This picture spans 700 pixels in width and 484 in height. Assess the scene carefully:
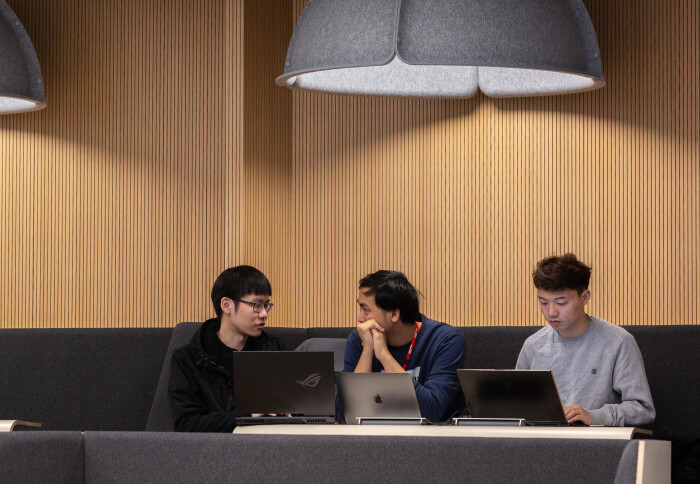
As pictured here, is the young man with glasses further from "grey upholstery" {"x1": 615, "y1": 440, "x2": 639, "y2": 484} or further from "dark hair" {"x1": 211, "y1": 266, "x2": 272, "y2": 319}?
"grey upholstery" {"x1": 615, "y1": 440, "x2": 639, "y2": 484}

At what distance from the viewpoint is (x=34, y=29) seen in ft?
18.4

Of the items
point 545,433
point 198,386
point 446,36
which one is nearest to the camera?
point 545,433

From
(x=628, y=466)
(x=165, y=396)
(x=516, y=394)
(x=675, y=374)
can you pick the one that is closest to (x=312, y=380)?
(x=516, y=394)

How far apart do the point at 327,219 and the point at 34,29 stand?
2018 millimetres

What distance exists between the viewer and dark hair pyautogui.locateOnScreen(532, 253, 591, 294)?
147 inches

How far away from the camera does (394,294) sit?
3.99m

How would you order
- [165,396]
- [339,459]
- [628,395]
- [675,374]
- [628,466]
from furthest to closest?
[165,396]
[675,374]
[628,395]
[339,459]
[628,466]

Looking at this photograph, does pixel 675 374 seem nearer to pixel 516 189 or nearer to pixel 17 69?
pixel 516 189

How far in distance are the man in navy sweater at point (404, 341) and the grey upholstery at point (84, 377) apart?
1.33m

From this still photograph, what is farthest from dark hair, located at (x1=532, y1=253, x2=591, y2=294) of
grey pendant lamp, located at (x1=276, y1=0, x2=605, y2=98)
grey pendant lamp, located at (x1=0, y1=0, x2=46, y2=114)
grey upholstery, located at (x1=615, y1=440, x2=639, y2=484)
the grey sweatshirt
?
grey pendant lamp, located at (x1=0, y1=0, x2=46, y2=114)

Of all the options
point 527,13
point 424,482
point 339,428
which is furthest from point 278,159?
point 424,482

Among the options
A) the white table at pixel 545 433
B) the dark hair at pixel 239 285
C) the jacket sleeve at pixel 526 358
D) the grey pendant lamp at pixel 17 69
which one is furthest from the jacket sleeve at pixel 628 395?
the grey pendant lamp at pixel 17 69

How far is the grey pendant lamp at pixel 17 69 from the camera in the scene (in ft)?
15.9

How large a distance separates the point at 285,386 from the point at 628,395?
1298 mm
